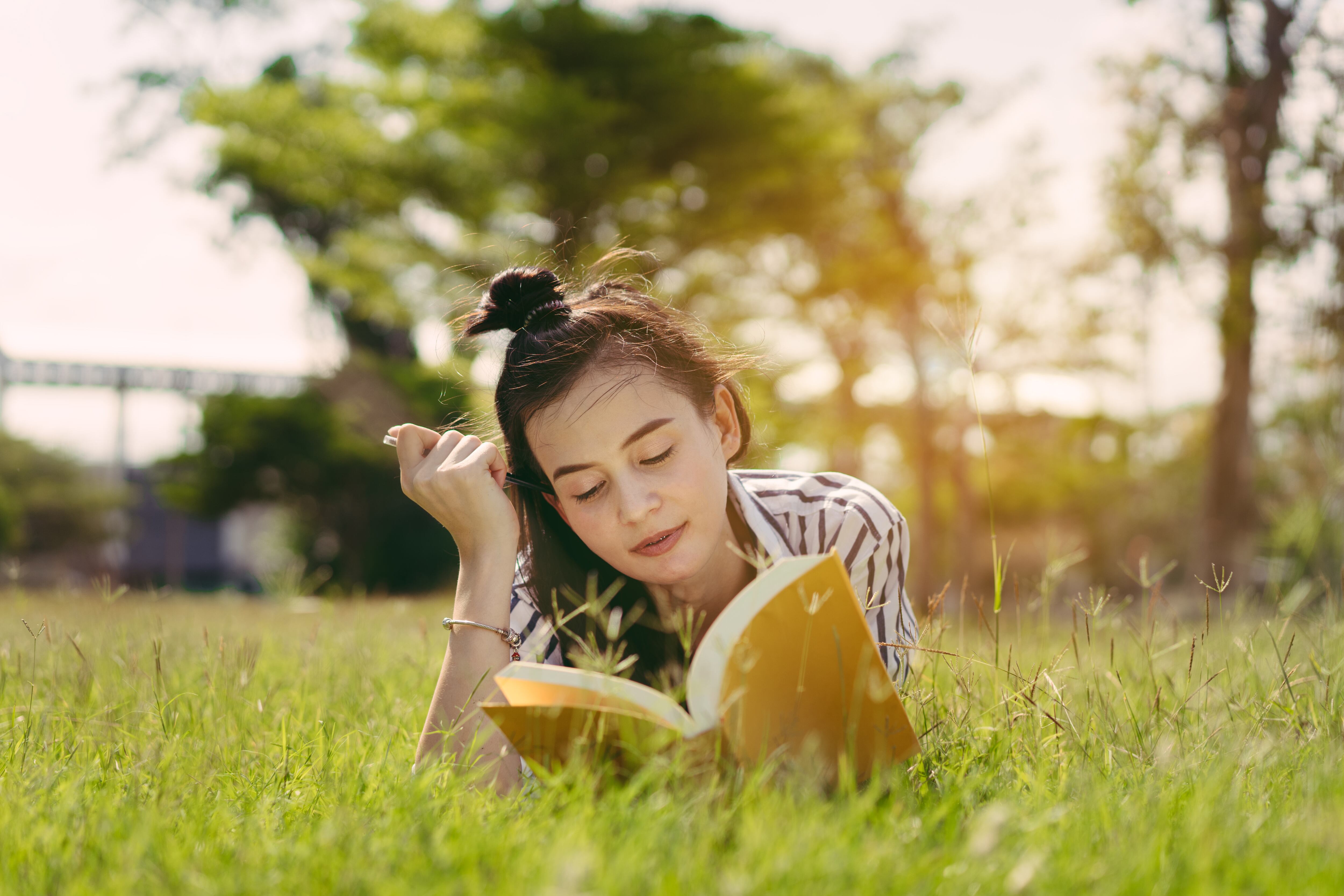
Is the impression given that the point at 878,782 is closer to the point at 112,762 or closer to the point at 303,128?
the point at 112,762

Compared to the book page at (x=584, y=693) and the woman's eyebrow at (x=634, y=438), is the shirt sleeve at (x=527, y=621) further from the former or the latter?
the book page at (x=584, y=693)

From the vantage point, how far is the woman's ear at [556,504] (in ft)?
7.18

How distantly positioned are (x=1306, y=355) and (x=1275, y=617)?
729 centimetres

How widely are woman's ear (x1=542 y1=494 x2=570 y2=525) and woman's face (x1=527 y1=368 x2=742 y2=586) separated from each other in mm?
85

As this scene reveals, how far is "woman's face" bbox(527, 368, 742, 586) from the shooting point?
1956mm

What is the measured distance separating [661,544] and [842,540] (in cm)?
48

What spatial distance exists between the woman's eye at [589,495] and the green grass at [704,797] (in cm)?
57

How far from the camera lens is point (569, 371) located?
2.19 metres

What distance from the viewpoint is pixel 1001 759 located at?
1475 mm

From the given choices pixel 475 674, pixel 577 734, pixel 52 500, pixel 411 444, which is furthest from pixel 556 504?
pixel 52 500

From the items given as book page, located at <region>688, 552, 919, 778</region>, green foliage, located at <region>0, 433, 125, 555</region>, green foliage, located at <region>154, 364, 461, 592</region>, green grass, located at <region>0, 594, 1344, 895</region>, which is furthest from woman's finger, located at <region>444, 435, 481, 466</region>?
green foliage, located at <region>0, 433, 125, 555</region>

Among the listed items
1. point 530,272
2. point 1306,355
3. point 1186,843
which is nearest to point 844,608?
point 1186,843

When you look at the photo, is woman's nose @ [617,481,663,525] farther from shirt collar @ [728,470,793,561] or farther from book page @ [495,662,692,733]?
book page @ [495,662,692,733]

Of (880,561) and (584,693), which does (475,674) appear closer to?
(584,693)
